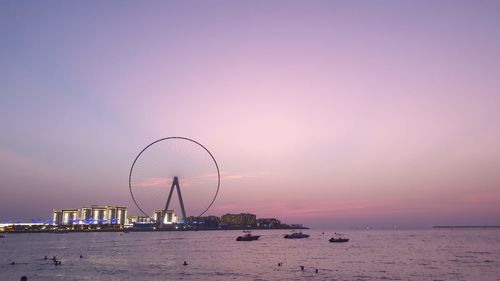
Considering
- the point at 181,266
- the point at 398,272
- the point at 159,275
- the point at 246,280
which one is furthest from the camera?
the point at 181,266

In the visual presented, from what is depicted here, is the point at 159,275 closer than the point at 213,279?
No

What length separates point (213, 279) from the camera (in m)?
60.4

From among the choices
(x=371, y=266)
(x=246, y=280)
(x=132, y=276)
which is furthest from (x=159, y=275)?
(x=371, y=266)

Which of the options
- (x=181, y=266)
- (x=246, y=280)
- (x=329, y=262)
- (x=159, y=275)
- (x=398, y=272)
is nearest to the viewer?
(x=246, y=280)

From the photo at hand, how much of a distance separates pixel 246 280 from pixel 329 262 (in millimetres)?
31225

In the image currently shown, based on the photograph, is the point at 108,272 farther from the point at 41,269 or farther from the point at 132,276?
the point at 41,269

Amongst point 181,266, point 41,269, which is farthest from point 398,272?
point 41,269

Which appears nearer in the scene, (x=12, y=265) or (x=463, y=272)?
(x=463, y=272)

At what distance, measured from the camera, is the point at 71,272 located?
68.3m

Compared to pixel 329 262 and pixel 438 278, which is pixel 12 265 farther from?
pixel 438 278

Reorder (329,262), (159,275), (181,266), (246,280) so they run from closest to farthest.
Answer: (246,280), (159,275), (181,266), (329,262)

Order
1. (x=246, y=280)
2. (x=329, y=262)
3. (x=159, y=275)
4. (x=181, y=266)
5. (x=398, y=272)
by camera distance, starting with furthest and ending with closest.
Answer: (x=329, y=262) → (x=181, y=266) → (x=398, y=272) → (x=159, y=275) → (x=246, y=280)

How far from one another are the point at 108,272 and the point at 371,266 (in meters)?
43.0

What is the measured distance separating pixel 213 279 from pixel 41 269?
2988cm
